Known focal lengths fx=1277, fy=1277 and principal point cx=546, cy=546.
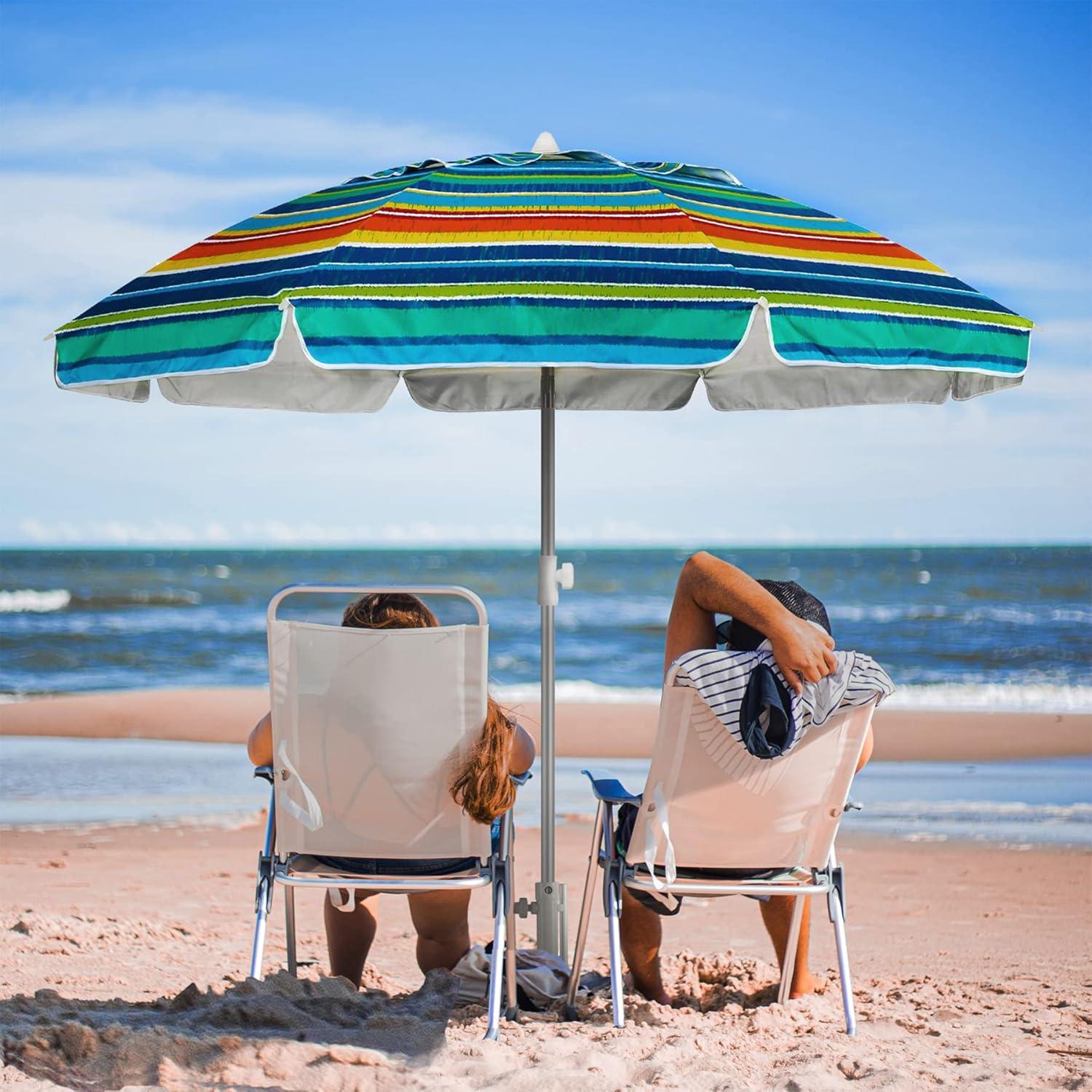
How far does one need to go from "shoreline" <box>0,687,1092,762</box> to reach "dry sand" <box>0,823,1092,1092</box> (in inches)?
165

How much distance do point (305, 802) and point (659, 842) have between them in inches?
32.5

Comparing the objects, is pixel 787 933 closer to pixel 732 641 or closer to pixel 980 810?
pixel 732 641

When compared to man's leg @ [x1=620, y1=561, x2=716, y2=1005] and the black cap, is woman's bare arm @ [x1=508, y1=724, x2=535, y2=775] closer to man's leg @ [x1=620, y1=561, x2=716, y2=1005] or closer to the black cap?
man's leg @ [x1=620, y1=561, x2=716, y2=1005]

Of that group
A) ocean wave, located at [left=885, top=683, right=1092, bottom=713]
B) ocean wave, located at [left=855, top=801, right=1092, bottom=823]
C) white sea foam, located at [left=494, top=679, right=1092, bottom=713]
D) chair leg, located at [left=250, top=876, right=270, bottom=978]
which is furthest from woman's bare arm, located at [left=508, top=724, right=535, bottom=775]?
ocean wave, located at [left=885, top=683, right=1092, bottom=713]

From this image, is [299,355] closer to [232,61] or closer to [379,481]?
[232,61]

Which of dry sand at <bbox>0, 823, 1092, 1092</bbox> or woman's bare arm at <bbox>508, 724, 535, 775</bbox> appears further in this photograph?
woman's bare arm at <bbox>508, 724, 535, 775</bbox>

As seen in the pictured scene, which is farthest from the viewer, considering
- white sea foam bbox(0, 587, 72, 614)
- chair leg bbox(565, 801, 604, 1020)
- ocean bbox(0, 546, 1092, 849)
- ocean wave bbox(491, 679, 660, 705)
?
white sea foam bbox(0, 587, 72, 614)

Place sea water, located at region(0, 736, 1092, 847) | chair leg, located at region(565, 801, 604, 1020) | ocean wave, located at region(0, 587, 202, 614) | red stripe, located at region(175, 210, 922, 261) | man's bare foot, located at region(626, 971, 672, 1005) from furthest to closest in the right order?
ocean wave, located at region(0, 587, 202, 614)
sea water, located at region(0, 736, 1092, 847)
man's bare foot, located at region(626, 971, 672, 1005)
chair leg, located at region(565, 801, 604, 1020)
red stripe, located at region(175, 210, 922, 261)

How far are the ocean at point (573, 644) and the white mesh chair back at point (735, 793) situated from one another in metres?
3.80

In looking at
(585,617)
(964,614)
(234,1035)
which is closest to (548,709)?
(234,1035)

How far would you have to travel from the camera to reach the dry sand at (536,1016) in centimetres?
274

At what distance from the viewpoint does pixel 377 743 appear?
9.62 ft

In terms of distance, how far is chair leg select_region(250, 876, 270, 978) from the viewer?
9.81ft

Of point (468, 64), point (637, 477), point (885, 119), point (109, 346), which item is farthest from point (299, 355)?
point (637, 477)
